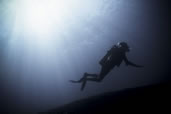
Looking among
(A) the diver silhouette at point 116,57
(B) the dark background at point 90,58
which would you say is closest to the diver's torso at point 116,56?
(A) the diver silhouette at point 116,57

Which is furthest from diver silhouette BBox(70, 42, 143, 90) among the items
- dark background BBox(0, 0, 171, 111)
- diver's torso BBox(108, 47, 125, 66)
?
dark background BBox(0, 0, 171, 111)

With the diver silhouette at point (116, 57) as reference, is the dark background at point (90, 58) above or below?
above

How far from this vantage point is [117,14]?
69.0 meters

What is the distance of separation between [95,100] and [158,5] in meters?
65.2

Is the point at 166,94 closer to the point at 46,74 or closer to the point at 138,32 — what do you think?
the point at 138,32

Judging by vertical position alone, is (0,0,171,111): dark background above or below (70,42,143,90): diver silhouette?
above

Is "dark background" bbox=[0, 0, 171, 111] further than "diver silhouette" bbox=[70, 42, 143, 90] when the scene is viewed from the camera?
Yes

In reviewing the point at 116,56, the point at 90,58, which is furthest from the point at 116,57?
the point at 90,58

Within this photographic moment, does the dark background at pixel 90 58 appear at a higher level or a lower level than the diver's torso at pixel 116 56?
higher

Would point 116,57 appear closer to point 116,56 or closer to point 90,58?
point 116,56

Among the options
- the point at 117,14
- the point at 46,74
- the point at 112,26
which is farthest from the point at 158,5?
the point at 46,74

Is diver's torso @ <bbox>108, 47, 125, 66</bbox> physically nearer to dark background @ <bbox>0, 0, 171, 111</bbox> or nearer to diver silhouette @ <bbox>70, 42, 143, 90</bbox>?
diver silhouette @ <bbox>70, 42, 143, 90</bbox>

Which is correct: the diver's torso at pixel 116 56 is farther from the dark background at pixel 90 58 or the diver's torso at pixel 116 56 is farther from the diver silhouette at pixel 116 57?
the dark background at pixel 90 58

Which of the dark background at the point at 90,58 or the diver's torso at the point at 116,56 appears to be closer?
the diver's torso at the point at 116,56
